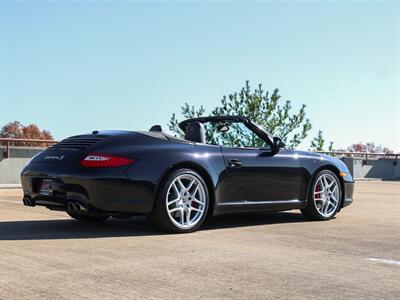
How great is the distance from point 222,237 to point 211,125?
185 centimetres

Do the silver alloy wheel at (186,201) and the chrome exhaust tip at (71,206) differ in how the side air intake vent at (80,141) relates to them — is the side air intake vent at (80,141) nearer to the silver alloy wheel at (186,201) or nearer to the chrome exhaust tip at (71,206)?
the chrome exhaust tip at (71,206)

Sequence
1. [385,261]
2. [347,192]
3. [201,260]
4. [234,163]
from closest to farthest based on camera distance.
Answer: [201,260], [385,261], [234,163], [347,192]

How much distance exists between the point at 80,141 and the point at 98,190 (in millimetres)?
735

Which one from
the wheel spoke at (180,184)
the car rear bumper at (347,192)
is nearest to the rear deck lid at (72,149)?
the wheel spoke at (180,184)

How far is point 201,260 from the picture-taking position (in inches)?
173

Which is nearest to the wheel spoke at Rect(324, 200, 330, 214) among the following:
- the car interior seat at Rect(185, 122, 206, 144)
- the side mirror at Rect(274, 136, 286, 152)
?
the side mirror at Rect(274, 136, 286, 152)

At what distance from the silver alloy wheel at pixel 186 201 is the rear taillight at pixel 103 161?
1.86 feet

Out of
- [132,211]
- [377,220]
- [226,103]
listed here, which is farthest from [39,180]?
[226,103]

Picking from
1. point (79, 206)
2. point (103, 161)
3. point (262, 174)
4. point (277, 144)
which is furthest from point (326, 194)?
point (79, 206)

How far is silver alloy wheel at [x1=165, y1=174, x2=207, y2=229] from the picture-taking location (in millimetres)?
5934

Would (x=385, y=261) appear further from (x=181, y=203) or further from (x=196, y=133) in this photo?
(x=196, y=133)

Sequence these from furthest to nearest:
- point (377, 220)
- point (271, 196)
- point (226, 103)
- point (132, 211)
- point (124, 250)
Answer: point (226, 103)
point (377, 220)
point (271, 196)
point (132, 211)
point (124, 250)

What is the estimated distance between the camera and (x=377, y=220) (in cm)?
752

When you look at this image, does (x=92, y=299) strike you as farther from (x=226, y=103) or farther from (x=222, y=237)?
(x=226, y=103)
